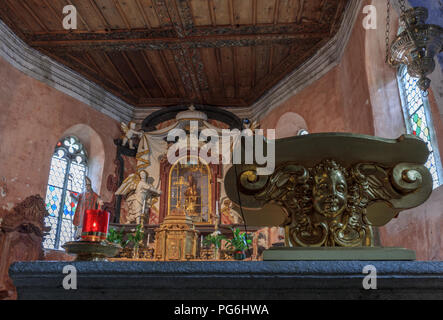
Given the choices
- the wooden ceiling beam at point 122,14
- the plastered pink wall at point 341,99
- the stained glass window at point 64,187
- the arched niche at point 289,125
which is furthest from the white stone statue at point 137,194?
the plastered pink wall at point 341,99

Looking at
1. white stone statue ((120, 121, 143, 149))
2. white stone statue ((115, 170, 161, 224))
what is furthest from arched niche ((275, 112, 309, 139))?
white stone statue ((120, 121, 143, 149))

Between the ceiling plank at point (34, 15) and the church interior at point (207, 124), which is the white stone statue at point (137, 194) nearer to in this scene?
the church interior at point (207, 124)

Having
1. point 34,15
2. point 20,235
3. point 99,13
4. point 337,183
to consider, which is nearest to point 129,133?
point 99,13

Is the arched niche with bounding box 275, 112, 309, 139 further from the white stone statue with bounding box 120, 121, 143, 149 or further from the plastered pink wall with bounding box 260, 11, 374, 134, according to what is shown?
the white stone statue with bounding box 120, 121, 143, 149

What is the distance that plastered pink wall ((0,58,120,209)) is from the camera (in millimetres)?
6906

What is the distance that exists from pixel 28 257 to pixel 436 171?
673cm

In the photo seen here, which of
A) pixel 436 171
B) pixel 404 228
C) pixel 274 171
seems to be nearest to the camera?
pixel 274 171

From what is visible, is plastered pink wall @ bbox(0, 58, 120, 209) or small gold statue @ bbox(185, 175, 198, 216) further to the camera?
small gold statue @ bbox(185, 175, 198, 216)

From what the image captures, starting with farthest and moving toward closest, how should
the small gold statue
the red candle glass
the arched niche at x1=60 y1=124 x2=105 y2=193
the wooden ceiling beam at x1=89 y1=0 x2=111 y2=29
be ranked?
the small gold statue
the arched niche at x1=60 y1=124 x2=105 y2=193
the wooden ceiling beam at x1=89 y1=0 x2=111 y2=29
the red candle glass

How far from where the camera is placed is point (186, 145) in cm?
945

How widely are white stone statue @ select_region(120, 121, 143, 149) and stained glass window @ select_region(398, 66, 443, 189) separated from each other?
663 centimetres

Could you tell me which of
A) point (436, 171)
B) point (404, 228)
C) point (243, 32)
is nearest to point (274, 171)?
point (436, 171)

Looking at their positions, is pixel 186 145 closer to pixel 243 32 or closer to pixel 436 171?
pixel 243 32

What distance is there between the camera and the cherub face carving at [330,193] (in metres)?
1.39
